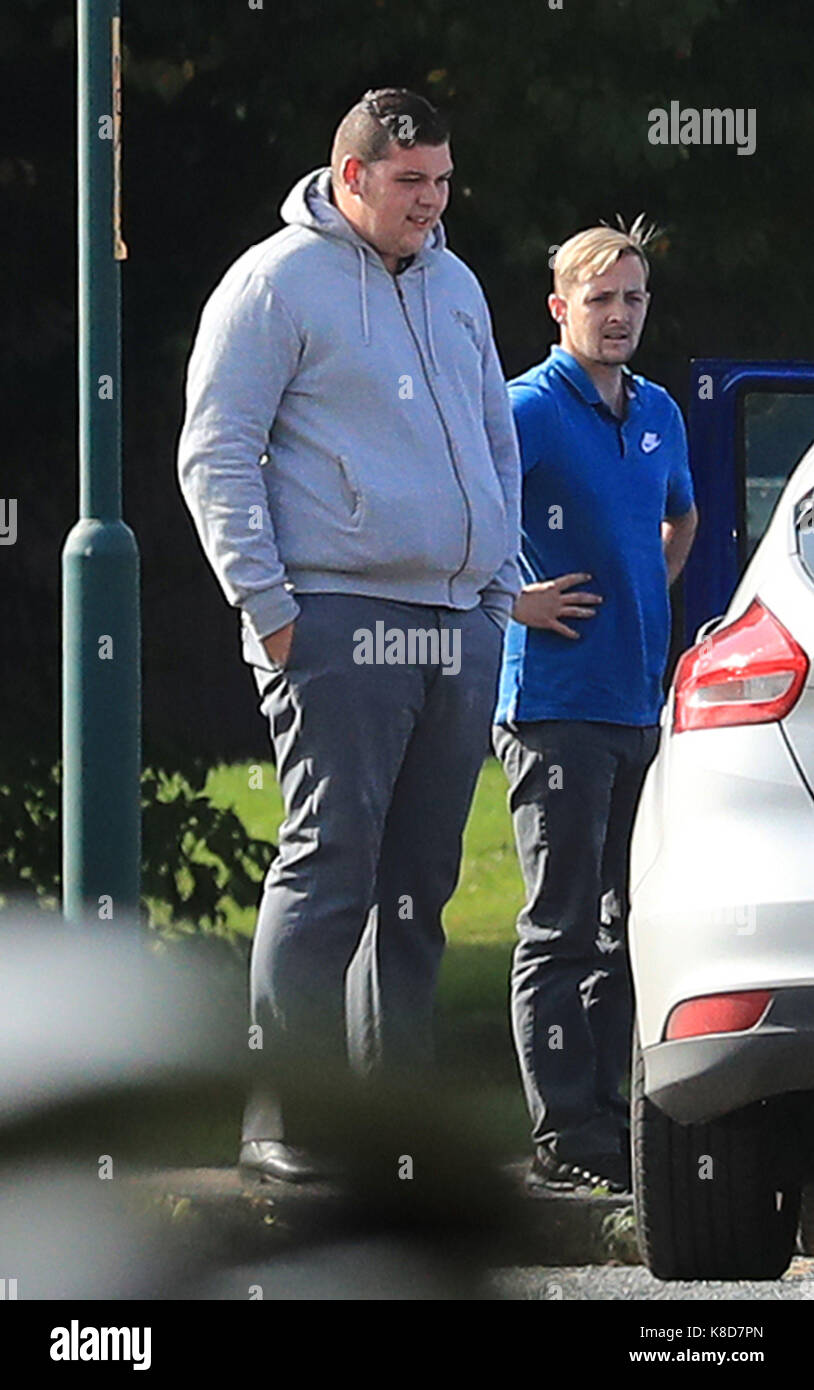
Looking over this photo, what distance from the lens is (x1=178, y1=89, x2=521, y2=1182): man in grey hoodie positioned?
5090 millimetres

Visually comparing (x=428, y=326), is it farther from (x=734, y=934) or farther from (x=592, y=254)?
(x=734, y=934)

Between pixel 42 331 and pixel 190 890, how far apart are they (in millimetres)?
1855

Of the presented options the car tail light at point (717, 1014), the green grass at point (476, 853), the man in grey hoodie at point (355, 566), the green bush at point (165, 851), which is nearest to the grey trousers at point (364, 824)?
the man in grey hoodie at point (355, 566)

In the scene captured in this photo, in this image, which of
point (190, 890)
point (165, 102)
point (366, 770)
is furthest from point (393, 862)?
point (165, 102)

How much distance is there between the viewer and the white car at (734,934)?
3.97 m

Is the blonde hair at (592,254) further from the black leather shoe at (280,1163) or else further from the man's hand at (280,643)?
the black leather shoe at (280,1163)

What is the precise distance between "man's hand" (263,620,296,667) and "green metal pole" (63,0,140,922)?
834mm

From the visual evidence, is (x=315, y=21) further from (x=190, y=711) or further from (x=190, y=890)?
(x=190, y=890)

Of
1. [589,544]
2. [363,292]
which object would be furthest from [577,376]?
[363,292]

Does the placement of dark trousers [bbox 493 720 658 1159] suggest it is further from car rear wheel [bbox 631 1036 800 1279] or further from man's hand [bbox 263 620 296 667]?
car rear wheel [bbox 631 1036 800 1279]

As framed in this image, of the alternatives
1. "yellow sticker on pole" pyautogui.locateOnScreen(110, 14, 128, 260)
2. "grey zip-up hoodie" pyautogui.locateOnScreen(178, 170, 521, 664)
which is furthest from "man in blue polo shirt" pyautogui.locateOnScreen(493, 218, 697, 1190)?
"yellow sticker on pole" pyautogui.locateOnScreen(110, 14, 128, 260)

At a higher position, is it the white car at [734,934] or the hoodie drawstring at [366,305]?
the hoodie drawstring at [366,305]

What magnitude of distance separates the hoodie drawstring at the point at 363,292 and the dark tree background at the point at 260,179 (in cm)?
361

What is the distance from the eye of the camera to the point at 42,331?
888 centimetres
